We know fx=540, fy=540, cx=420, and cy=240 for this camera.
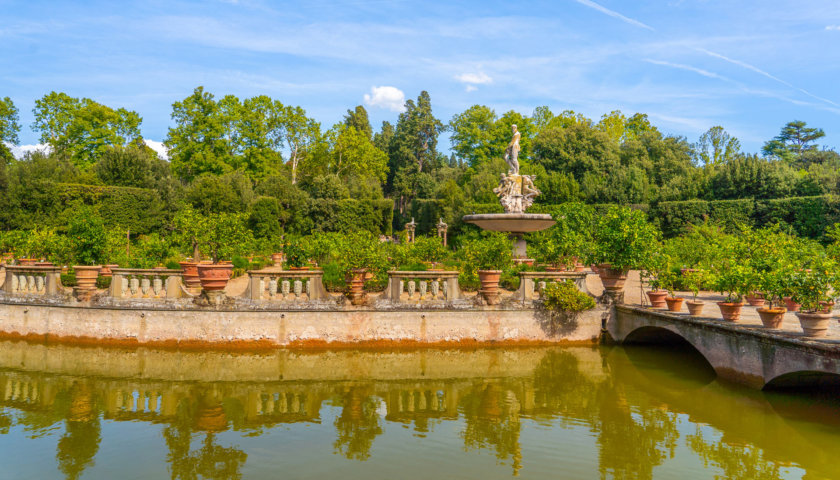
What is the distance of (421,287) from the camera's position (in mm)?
12352

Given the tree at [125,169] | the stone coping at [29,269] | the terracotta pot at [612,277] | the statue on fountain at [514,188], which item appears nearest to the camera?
the stone coping at [29,269]

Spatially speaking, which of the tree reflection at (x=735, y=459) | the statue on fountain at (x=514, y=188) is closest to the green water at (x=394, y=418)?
the tree reflection at (x=735, y=459)

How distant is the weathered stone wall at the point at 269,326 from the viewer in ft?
39.1

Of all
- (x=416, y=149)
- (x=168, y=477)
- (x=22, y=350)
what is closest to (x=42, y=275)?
(x=22, y=350)

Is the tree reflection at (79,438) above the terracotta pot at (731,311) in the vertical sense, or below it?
below

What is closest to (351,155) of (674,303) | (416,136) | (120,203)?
(416,136)

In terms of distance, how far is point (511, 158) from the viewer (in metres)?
19.6

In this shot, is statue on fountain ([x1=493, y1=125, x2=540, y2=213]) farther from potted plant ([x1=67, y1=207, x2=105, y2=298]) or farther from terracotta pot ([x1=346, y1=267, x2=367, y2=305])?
potted plant ([x1=67, y1=207, x2=105, y2=298])

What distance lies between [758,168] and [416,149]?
38202mm

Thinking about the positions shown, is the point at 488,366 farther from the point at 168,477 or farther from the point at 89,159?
the point at 89,159

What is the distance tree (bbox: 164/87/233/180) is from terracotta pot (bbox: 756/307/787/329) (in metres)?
37.1

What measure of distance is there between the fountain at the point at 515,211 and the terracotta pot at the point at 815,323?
31.2ft

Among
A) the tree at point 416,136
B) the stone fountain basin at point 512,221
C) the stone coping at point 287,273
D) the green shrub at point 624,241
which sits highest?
the tree at point 416,136

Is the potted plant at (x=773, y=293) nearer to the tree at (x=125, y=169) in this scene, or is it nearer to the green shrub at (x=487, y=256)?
the green shrub at (x=487, y=256)
